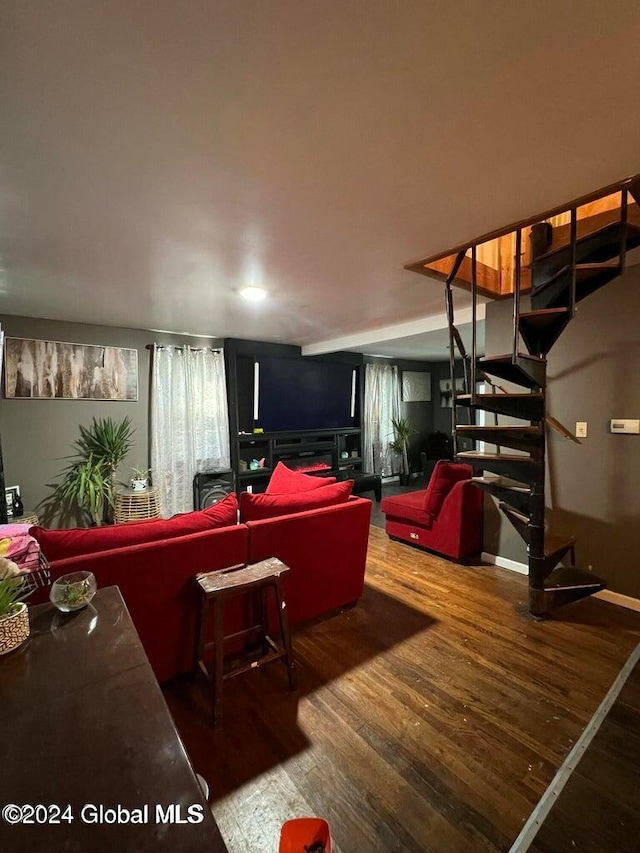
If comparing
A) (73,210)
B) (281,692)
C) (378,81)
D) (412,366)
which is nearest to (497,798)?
(281,692)

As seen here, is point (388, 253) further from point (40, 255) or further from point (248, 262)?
point (40, 255)

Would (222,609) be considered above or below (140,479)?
below

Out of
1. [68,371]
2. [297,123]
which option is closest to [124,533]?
[297,123]

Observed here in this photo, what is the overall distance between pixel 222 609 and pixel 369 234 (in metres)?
2.02

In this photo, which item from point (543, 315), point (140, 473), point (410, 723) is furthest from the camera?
point (140, 473)

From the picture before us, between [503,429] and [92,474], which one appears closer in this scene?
[503,429]

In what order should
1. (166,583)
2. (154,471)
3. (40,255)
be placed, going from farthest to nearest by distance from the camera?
(154,471)
(40,255)
(166,583)

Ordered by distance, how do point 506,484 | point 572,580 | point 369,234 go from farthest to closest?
point 506,484 → point 572,580 → point 369,234

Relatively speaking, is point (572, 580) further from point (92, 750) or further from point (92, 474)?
point (92, 474)

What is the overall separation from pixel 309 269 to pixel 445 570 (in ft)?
8.60

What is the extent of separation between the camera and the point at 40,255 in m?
2.19

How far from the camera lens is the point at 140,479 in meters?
4.12

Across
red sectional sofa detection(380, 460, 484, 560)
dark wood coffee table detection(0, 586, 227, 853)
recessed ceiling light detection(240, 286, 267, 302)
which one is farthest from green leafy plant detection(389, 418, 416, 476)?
dark wood coffee table detection(0, 586, 227, 853)

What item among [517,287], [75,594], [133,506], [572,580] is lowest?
[572,580]
